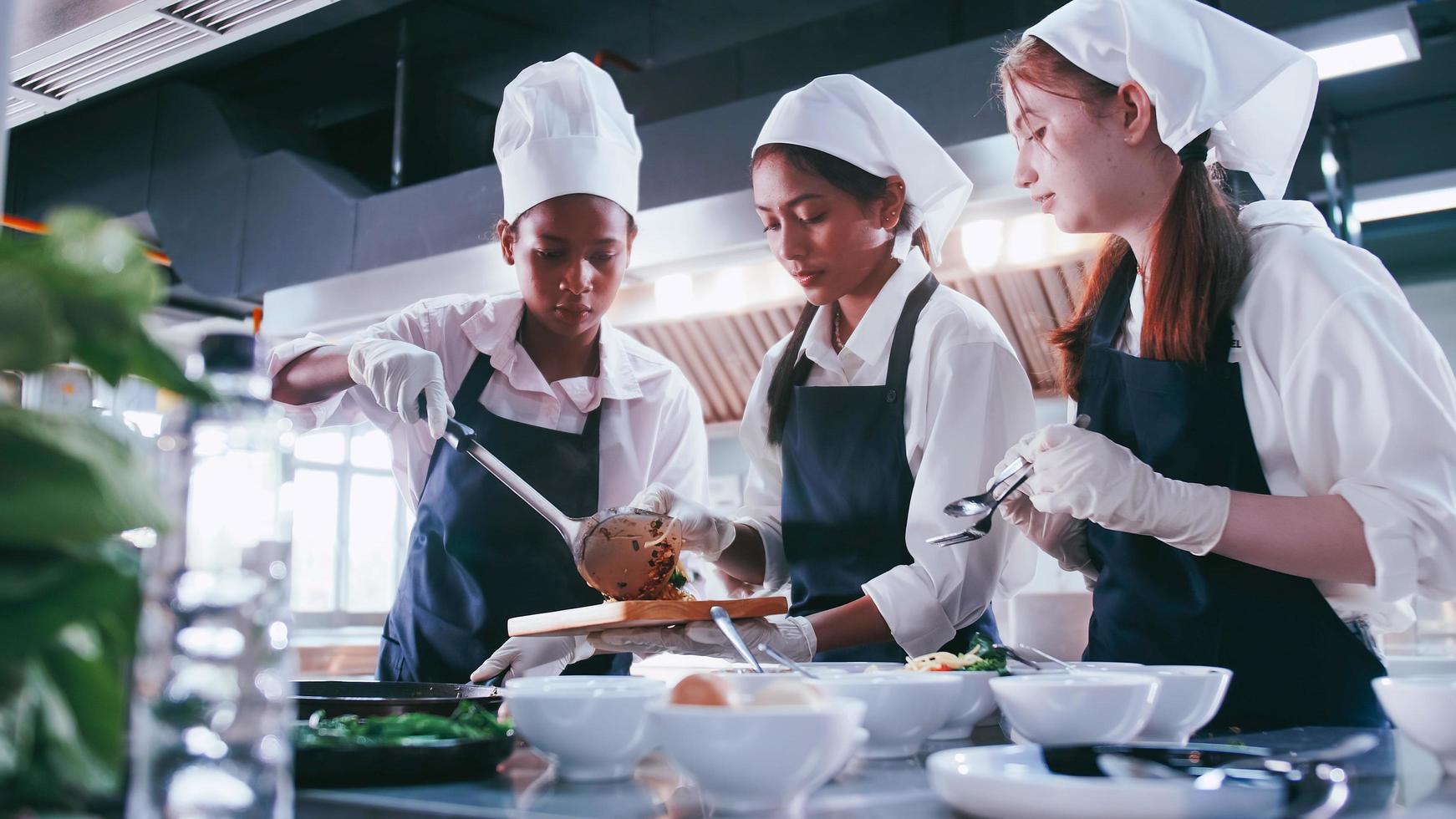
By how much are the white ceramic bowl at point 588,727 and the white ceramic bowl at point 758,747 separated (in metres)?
0.11

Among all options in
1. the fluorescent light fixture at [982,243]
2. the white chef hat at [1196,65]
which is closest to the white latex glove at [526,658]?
the white chef hat at [1196,65]

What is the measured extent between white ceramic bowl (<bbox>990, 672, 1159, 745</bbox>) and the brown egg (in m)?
0.28

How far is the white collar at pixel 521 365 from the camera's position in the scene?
2377 millimetres

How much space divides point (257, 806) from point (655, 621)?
3.16 feet

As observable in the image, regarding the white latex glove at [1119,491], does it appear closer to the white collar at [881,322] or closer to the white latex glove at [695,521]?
the white collar at [881,322]

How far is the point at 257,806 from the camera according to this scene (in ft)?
2.18

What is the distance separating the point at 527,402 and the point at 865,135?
924 mm

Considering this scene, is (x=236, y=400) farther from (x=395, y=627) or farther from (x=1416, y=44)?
(x=1416, y=44)

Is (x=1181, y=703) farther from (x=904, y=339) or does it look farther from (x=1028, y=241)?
(x=1028, y=241)

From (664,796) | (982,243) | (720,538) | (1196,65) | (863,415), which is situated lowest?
(664,796)

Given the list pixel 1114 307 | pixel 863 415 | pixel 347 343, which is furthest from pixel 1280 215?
pixel 347 343

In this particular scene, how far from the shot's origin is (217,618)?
0.65 m

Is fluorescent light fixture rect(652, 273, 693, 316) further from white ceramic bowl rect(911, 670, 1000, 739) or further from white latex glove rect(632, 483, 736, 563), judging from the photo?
white ceramic bowl rect(911, 670, 1000, 739)

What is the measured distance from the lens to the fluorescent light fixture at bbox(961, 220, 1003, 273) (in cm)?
355
